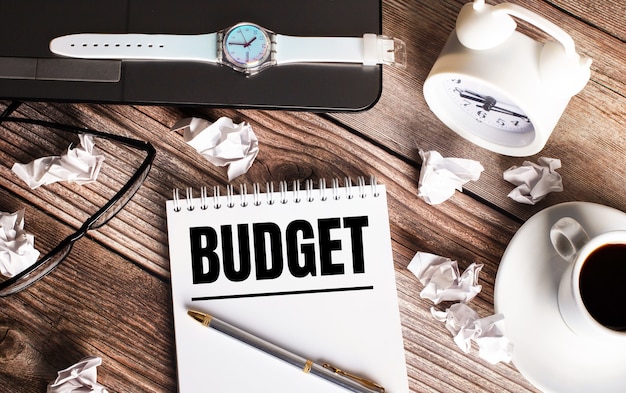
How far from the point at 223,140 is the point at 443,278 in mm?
276

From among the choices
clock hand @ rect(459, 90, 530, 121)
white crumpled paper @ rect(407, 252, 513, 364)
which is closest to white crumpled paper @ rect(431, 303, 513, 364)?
white crumpled paper @ rect(407, 252, 513, 364)

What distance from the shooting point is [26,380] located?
0.71 m

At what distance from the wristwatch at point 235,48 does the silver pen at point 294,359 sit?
0.85ft

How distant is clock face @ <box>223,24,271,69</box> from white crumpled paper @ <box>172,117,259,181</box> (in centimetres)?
8

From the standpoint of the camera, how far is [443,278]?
0.71 meters

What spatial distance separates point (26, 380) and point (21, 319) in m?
0.06

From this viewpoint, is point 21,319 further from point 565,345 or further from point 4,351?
point 565,345

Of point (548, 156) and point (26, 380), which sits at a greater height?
point (548, 156)

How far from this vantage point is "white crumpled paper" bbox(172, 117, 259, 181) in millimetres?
703

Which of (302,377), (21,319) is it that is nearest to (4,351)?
(21,319)

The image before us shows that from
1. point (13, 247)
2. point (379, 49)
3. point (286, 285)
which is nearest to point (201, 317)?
point (286, 285)

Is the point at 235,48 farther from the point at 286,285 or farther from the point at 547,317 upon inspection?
the point at 547,317

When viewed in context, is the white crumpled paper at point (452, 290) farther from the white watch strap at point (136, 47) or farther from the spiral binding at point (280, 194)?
the white watch strap at point (136, 47)

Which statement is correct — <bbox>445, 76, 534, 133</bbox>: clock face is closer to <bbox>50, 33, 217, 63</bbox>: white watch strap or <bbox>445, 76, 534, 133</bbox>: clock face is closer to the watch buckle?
the watch buckle
